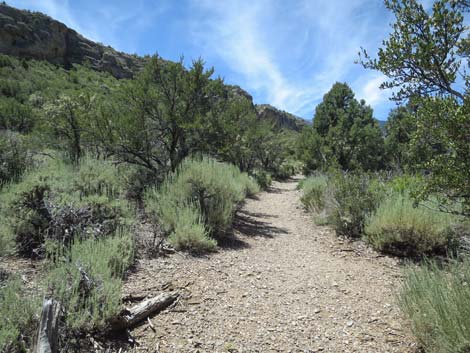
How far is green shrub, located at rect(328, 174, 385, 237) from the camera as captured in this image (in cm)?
636

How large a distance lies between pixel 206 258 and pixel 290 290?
1.53 meters

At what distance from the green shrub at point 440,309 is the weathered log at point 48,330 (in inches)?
108

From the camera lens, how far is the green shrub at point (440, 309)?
1.95 meters

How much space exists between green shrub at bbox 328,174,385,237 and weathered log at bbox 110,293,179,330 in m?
4.46

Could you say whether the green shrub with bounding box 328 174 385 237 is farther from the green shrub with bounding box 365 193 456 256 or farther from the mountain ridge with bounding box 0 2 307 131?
the mountain ridge with bounding box 0 2 307 131

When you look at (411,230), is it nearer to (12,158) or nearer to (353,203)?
(353,203)

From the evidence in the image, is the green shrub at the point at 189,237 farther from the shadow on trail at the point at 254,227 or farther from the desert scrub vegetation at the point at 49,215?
the shadow on trail at the point at 254,227

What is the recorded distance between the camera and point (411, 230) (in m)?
5.14

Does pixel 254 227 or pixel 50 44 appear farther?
pixel 50 44

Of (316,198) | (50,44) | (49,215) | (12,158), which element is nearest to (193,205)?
(49,215)

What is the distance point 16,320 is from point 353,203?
6.03 m

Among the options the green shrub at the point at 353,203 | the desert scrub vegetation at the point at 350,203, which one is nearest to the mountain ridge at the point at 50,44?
the desert scrub vegetation at the point at 350,203

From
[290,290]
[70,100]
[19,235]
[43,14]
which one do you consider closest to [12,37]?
[43,14]

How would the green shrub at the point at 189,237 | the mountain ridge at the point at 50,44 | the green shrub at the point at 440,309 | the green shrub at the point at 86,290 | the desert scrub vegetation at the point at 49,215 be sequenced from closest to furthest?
the green shrub at the point at 440,309 → the green shrub at the point at 86,290 → the desert scrub vegetation at the point at 49,215 → the green shrub at the point at 189,237 → the mountain ridge at the point at 50,44
